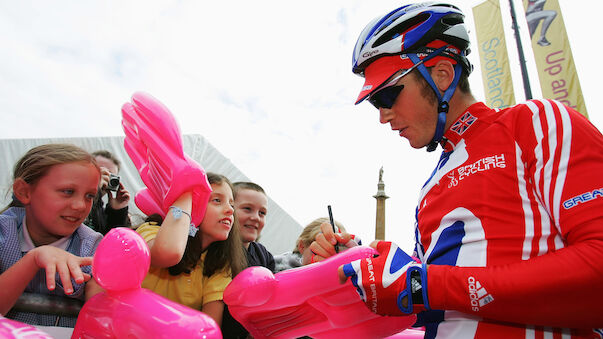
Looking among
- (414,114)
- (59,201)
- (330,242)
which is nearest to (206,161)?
(59,201)

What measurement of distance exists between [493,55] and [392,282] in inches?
366

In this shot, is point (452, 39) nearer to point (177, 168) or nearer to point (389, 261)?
point (389, 261)

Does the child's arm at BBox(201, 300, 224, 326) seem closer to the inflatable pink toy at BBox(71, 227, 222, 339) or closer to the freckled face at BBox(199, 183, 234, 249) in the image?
the freckled face at BBox(199, 183, 234, 249)

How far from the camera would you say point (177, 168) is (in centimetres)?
168

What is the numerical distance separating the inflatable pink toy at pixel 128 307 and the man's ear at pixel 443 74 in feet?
4.15

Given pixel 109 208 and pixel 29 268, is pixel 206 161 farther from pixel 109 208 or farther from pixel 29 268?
pixel 29 268

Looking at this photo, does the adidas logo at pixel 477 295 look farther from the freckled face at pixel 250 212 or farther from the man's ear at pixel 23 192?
the freckled face at pixel 250 212

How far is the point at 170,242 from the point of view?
5.25 feet

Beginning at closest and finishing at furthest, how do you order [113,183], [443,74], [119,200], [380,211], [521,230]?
[521,230] < [443,74] < [113,183] < [119,200] < [380,211]

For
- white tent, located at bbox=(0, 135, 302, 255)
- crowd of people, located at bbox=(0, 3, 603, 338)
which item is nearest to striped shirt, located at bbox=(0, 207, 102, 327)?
crowd of people, located at bbox=(0, 3, 603, 338)

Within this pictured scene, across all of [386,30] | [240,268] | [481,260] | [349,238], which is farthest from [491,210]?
[240,268]

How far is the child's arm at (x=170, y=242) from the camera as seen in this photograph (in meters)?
1.59

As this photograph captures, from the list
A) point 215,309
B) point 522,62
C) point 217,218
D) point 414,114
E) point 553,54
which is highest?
point 553,54

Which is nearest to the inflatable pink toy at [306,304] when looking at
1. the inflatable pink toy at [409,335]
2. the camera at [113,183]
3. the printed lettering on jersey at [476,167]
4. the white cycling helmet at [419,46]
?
the inflatable pink toy at [409,335]
